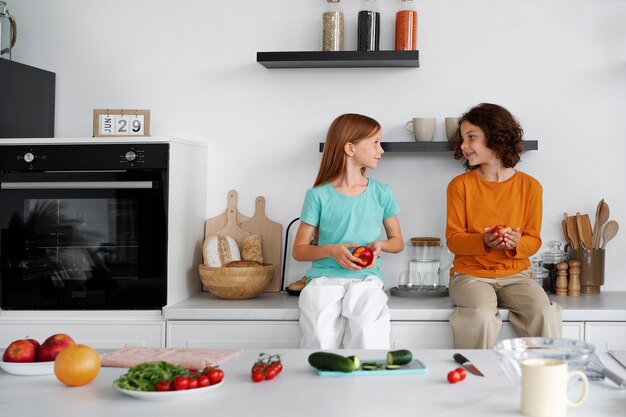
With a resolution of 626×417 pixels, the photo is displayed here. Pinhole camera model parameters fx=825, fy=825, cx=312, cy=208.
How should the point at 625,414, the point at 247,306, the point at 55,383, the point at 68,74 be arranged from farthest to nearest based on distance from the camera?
the point at 68,74 < the point at 247,306 < the point at 55,383 < the point at 625,414

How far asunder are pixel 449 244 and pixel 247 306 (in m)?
0.86

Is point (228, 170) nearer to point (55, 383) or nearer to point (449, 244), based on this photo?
point (449, 244)

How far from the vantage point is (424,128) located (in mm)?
3604

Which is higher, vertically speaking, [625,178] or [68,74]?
[68,74]

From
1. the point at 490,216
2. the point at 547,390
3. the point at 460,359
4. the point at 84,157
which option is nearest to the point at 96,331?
the point at 84,157

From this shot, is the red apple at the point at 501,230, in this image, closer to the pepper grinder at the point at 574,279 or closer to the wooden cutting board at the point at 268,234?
the pepper grinder at the point at 574,279

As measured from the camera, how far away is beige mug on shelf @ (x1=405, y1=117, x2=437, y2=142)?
11.8 feet

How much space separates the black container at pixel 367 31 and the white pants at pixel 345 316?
1079 mm

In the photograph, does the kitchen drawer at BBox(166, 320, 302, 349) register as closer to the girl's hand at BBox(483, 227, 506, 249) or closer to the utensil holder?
the girl's hand at BBox(483, 227, 506, 249)

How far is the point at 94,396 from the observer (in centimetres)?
164

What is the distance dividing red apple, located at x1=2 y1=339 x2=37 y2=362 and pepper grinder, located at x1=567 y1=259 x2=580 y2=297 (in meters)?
2.39

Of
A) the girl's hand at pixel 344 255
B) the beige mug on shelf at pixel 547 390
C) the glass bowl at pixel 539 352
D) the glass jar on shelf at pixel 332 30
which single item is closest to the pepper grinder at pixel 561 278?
the girl's hand at pixel 344 255

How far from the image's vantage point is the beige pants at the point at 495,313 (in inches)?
120

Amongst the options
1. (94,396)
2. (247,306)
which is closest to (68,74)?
(247,306)
